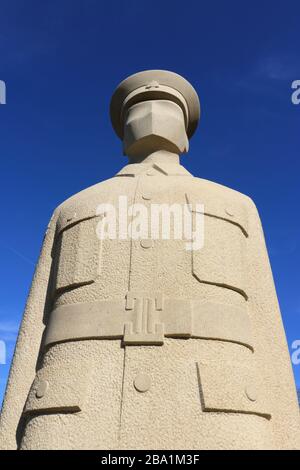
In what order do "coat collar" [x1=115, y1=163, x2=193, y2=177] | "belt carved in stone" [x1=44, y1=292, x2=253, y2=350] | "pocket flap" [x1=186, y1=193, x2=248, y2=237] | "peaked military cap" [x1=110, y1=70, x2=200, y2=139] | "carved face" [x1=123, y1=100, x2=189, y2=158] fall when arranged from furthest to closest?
1. "peaked military cap" [x1=110, y1=70, x2=200, y2=139]
2. "carved face" [x1=123, y1=100, x2=189, y2=158]
3. "coat collar" [x1=115, y1=163, x2=193, y2=177]
4. "pocket flap" [x1=186, y1=193, x2=248, y2=237]
5. "belt carved in stone" [x1=44, y1=292, x2=253, y2=350]

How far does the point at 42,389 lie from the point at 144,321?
2.54ft

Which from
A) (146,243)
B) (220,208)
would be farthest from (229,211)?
(146,243)

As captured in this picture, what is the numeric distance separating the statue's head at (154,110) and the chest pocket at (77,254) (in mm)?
1233

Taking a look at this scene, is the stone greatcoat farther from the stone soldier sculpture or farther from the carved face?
the carved face

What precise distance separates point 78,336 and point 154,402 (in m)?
0.68

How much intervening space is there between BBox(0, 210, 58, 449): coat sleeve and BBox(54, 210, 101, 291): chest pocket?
0.68ft

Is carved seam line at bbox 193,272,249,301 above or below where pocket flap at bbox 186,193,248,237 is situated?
below

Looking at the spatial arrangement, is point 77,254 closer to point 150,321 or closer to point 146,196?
point 146,196

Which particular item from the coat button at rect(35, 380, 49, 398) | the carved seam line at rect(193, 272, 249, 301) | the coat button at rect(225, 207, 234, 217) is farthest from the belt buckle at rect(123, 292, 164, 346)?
the coat button at rect(225, 207, 234, 217)

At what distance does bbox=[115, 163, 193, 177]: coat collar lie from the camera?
13.6ft

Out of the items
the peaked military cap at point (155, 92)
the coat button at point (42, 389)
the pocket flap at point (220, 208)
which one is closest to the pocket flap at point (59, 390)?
the coat button at point (42, 389)

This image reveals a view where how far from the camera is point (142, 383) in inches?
107
